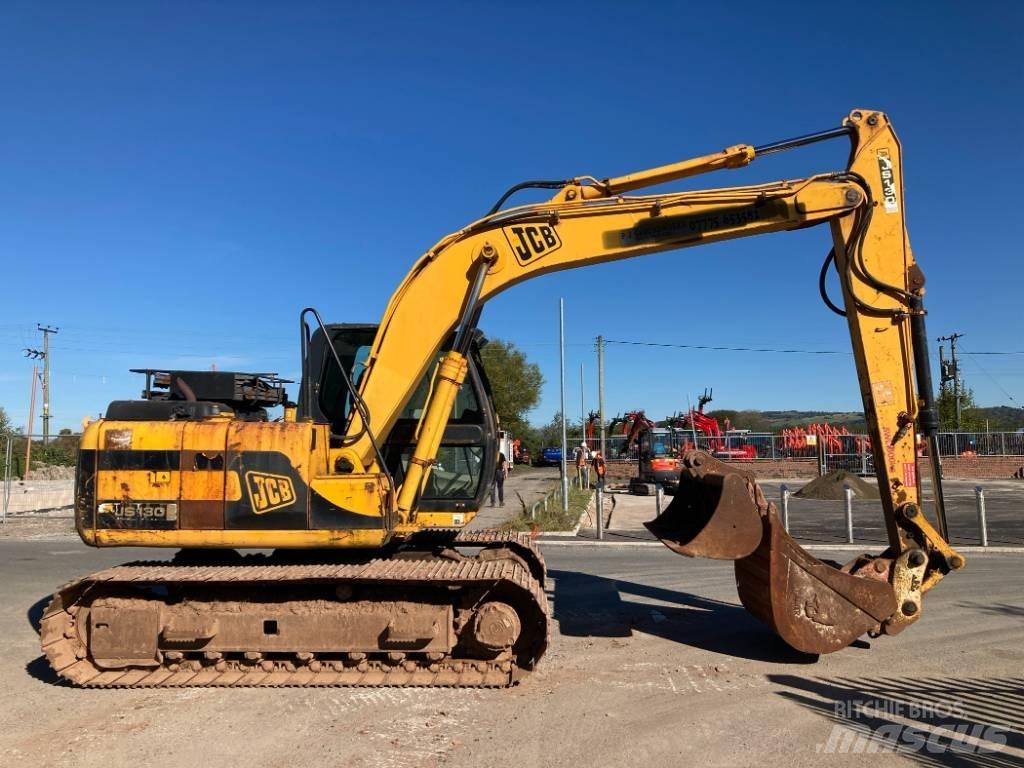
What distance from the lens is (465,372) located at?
6102mm

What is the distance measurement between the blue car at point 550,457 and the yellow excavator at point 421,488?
44525 millimetres

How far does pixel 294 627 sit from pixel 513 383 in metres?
50.8

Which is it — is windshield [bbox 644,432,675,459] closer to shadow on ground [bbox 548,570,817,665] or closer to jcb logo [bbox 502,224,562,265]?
shadow on ground [bbox 548,570,817,665]

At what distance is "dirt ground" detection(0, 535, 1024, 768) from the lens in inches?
172

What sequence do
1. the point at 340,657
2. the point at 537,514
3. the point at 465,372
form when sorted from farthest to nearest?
the point at 537,514 < the point at 465,372 < the point at 340,657

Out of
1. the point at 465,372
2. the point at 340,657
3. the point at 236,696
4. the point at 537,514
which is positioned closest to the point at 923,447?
the point at 465,372

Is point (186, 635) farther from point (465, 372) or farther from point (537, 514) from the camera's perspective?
point (537, 514)

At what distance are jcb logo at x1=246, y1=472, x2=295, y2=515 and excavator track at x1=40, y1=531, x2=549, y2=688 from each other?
0.52 m

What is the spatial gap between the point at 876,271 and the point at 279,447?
5.36 meters

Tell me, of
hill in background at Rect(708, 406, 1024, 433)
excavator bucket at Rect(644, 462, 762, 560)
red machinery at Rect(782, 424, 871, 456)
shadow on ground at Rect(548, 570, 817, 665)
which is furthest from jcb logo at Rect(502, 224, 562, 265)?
hill in background at Rect(708, 406, 1024, 433)

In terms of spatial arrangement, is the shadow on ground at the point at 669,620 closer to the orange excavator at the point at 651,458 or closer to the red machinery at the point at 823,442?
the orange excavator at the point at 651,458

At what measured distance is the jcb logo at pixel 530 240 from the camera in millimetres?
6191

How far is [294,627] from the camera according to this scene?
18.2ft

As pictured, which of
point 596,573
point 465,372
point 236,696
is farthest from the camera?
point 596,573
